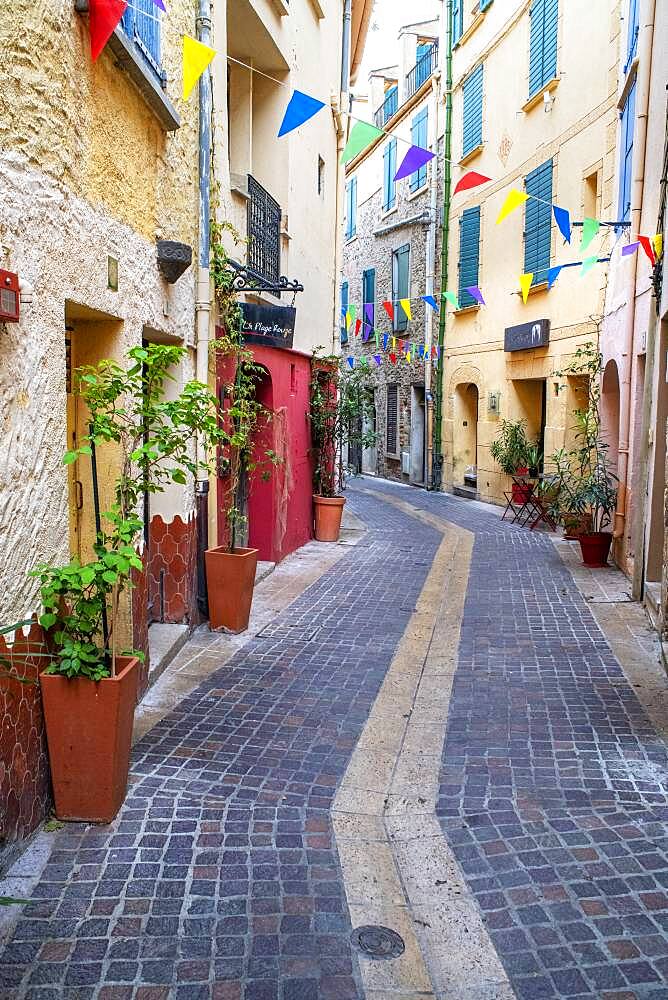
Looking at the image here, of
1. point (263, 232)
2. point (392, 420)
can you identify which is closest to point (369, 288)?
point (392, 420)

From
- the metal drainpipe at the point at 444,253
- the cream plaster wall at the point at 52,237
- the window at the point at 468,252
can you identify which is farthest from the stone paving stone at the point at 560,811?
the metal drainpipe at the point at 444,253

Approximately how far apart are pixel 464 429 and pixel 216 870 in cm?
1531

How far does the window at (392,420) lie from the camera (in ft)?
72.7

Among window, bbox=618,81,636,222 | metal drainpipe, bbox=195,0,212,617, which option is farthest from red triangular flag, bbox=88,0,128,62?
window, bbox=618,81,636,222

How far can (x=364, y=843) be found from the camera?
3473mm

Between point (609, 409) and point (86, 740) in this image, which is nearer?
point (86, 740)

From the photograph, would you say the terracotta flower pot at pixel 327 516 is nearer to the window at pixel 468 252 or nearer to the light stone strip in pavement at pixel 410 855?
the light stone strip in pavement at pixel 410 855

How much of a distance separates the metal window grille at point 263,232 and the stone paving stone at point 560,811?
4263mm

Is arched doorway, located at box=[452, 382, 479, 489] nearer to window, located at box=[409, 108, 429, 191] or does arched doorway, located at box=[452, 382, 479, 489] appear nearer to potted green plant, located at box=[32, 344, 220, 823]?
window, located at box=[409, 108, 429, 191]

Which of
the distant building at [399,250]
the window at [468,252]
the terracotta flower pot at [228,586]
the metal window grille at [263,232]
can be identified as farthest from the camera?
the distant building at [399,250]

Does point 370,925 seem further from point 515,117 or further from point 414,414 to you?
point 414,414

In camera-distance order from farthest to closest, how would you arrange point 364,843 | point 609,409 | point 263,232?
point 609,409 < point 263,232 < point 364,843

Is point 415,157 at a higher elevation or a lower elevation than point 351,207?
lower

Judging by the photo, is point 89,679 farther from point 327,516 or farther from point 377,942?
point 327,516
